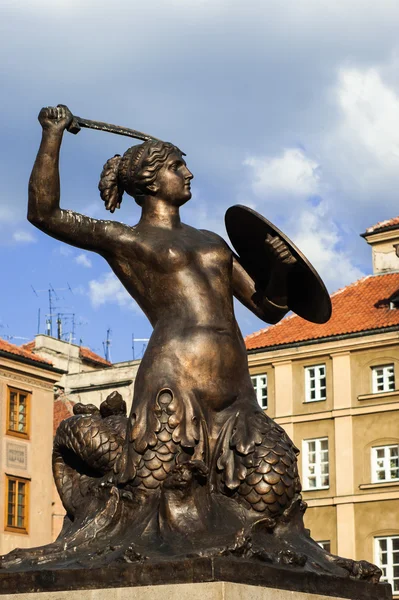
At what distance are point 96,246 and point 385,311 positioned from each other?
41296 millimetres

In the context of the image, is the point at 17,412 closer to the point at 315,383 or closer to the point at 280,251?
the point at 315,383

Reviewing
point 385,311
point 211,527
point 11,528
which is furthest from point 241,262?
point 385,311

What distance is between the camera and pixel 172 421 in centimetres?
778

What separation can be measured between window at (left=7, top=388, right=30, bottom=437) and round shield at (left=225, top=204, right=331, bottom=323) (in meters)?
38.2

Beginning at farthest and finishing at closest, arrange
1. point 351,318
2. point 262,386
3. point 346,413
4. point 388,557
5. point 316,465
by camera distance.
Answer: point 262,386 < point 351,318 < point 316,465 < point 346,413 < point 388,557

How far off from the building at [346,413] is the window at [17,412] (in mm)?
8840

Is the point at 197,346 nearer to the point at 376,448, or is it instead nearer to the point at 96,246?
the point at 96,246

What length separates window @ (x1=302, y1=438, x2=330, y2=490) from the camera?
156 feet

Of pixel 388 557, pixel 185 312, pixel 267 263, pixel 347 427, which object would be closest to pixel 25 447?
pixel 347 427

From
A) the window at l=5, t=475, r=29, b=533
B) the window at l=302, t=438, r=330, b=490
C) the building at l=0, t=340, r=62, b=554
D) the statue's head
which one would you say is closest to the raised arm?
the statue's head

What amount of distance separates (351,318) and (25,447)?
42.1ft

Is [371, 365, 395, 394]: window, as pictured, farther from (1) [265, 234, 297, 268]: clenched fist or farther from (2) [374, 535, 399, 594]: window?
(1) [265, 234, 297, 268]: clenched fist

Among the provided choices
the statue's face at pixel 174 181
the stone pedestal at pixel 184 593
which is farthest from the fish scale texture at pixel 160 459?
the statue's face at pixel 174 181

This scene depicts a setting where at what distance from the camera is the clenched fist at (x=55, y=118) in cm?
828
